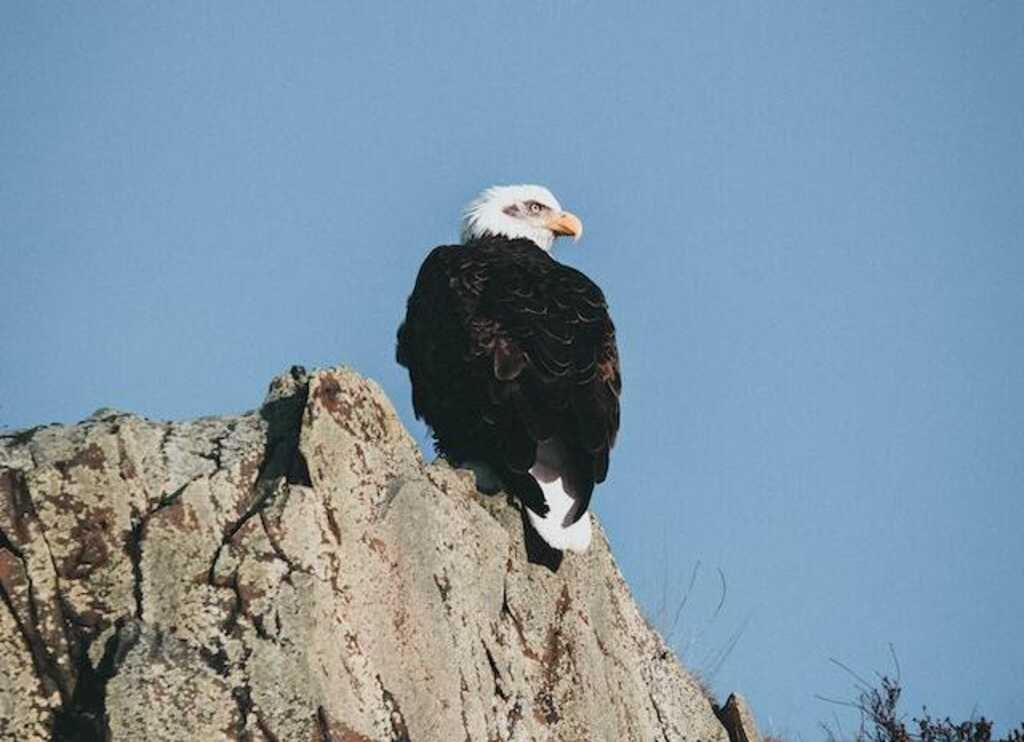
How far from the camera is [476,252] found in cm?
1073

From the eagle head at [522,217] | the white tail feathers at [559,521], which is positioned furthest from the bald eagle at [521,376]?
the eagle head at [522,217]

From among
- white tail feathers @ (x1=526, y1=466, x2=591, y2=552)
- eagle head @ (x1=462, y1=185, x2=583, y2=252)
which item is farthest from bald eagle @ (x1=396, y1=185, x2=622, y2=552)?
eagle head @ (x1=462, y1=185, x2=583, y2=252)

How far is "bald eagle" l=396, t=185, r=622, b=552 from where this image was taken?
30.4ft

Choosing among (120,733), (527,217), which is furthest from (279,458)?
(527,217)

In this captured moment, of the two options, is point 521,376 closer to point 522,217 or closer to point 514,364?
point 514,364

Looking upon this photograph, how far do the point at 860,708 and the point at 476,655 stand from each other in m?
4.56

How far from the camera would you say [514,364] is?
30.9 ft

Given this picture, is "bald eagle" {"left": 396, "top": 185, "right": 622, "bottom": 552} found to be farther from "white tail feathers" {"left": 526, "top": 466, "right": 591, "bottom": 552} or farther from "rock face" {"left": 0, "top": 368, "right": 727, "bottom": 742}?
"rock face" {"left": 0, "top": 368, "right": 727, "bottom": 742}

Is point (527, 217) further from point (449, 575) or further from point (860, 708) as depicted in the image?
point (449, 575)

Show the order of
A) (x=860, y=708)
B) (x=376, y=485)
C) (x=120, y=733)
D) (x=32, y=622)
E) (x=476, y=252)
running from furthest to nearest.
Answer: (x=860, y=708) → (x=476, y=252) → (x=376, y=485) → (x=32, y=622) → (x=120, y=733)

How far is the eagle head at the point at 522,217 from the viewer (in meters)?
12.4

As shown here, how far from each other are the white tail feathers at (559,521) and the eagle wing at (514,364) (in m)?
0.08

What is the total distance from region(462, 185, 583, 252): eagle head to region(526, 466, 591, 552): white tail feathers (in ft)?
11.0

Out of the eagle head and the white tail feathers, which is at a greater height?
the eagle head
